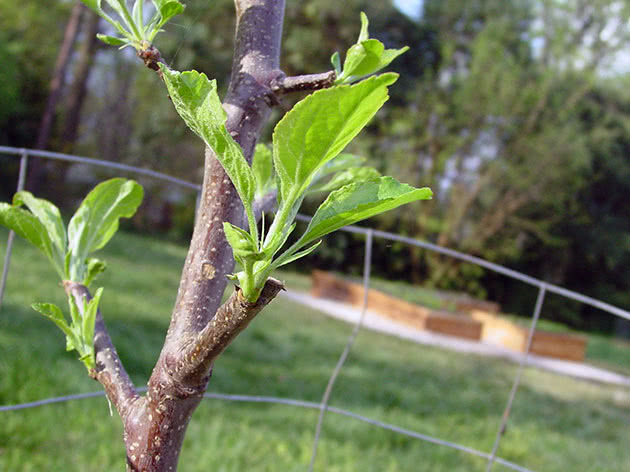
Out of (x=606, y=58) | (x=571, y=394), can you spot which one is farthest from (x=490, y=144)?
(x=571, y=394)

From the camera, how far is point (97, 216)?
490 mm

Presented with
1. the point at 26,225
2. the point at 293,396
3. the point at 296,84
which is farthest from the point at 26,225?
the point at 293,396

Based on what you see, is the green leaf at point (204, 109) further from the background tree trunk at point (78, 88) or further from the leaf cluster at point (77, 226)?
the background tree trunk at point (78, 88)

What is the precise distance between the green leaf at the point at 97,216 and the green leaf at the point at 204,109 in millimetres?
246

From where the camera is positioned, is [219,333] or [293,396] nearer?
[219,333]

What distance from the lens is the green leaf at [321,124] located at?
0.72 ft

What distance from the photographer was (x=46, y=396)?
1390 millimetres

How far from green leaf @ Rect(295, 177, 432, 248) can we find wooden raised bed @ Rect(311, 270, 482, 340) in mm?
4048

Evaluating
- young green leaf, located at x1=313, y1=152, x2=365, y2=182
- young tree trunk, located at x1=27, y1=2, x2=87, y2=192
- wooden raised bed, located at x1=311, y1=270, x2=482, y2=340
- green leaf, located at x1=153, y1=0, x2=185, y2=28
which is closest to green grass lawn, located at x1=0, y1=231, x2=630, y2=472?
wooden raised bed, located at x1=311, y1=270, x2=482, y2=340

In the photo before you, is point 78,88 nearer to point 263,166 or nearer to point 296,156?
point 263,166

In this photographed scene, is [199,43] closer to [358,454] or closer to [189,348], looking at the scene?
[358,454]

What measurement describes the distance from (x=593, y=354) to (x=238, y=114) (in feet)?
17.1

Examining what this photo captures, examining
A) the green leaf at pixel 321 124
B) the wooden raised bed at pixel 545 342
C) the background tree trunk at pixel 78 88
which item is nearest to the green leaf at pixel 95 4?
the green leaf at pixel 321 124

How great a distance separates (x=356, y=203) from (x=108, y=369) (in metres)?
0.25
